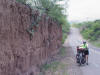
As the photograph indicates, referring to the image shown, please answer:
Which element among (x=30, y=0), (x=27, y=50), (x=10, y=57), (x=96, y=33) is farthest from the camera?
(x=96, y=33)

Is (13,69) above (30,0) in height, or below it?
below

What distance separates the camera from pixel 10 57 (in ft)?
24.8


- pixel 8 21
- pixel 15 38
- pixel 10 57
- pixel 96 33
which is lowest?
pixel 96 33

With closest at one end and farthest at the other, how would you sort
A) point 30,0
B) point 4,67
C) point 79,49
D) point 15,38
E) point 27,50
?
point 4,67, point 15,38, point 27,50, point 30,0, point 79,49

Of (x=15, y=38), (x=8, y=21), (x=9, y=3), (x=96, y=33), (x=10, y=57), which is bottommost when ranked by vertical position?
(x=96, y=33)

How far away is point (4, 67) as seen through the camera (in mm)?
7062

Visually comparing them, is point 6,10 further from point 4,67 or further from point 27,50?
point 27,50

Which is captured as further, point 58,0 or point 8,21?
point 58,0

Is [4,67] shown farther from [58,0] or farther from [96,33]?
[96,33]

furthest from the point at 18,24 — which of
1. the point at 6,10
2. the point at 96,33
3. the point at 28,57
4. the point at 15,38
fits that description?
the point at 96,33

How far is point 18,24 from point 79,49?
840cm

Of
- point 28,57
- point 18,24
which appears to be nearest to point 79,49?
point 28,57

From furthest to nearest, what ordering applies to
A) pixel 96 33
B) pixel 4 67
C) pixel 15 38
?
pixel 96 33, pixel 15 38, pixel 4 67

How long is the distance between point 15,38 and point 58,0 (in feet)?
44.0
